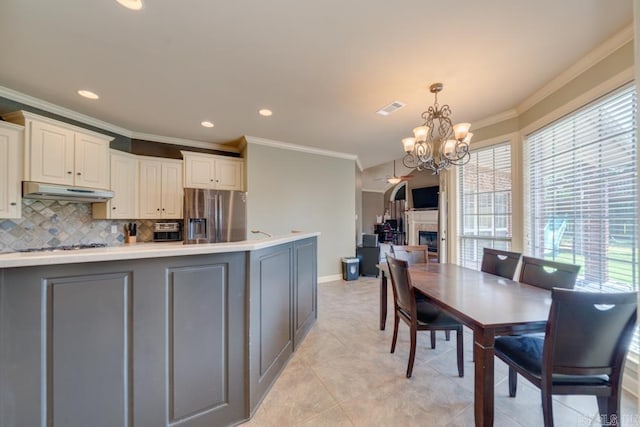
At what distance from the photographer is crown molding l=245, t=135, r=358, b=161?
4215 mm

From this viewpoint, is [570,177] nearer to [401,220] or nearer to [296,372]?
[296,372]

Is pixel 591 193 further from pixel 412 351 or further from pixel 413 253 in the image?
pixel 412 351

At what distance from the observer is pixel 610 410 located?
124 centimetres

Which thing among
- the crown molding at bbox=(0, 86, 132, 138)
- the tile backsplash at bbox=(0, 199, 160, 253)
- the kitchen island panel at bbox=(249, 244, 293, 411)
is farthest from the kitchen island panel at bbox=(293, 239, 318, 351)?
the crown molding at bbox=(0, 86, 132, 138)

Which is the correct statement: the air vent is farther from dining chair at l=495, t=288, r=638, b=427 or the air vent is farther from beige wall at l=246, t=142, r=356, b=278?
dining chair at l=495, t=288, r=638, b=427

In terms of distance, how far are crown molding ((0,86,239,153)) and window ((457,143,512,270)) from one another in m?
4.14

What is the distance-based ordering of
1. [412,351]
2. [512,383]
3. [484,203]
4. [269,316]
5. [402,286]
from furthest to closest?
[484,203], [402,286], [412,351], [269,316], [512,383]

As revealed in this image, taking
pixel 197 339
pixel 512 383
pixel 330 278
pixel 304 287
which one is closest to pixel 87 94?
pixel 197 339

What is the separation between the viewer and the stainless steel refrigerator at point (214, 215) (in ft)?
12.1

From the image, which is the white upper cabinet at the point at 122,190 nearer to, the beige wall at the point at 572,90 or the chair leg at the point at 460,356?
the chair leg at the point at 460,356

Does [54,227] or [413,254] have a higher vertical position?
[54,227]

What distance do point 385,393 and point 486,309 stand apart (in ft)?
3.20

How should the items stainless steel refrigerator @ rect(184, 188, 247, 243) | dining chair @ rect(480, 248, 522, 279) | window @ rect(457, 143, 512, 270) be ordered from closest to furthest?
dining chair @ rect(480, 248, 522, 279)
window @ rect(457, 143, 512, 270)
stainless steel refrigerator @ rect(184, 188, 247, 243)

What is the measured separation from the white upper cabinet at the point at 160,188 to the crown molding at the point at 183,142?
0.44 m
